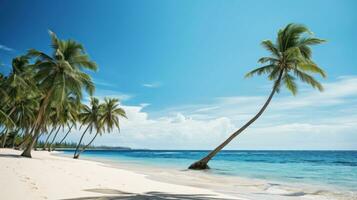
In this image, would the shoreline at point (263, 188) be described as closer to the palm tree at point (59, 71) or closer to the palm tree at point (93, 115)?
the palm tree at point (59, 71)

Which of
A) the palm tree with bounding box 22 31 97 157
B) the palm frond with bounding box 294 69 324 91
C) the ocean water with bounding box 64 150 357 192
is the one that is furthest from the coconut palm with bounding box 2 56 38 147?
the palm frond with bounding box 294 69 324 91

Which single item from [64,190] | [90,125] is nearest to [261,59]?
[64,190]

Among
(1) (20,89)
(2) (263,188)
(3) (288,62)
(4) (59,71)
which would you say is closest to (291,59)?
(3) (288,62)

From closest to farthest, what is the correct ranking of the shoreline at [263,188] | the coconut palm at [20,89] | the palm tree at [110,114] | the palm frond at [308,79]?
the shoreline at [263,188] < the palm frond at [308,79] < the coconut palm at [20,89] < the palm tree at [110,114]

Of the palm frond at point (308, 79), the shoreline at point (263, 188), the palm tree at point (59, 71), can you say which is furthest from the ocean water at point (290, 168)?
the palm tree at point (59, 71)

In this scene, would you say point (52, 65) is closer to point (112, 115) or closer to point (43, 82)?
point (43, 82)

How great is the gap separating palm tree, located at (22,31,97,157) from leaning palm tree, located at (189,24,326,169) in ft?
39.4

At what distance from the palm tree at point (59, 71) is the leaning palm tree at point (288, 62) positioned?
39.4ft

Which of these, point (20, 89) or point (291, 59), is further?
point (20, 89)

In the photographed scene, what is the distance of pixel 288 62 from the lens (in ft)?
63.1

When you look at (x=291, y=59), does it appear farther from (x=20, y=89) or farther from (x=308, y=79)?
(x=20, y=89)

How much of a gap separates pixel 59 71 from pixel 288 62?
17.3 meters

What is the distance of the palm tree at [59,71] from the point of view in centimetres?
1877

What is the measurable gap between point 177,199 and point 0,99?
1200 inches
